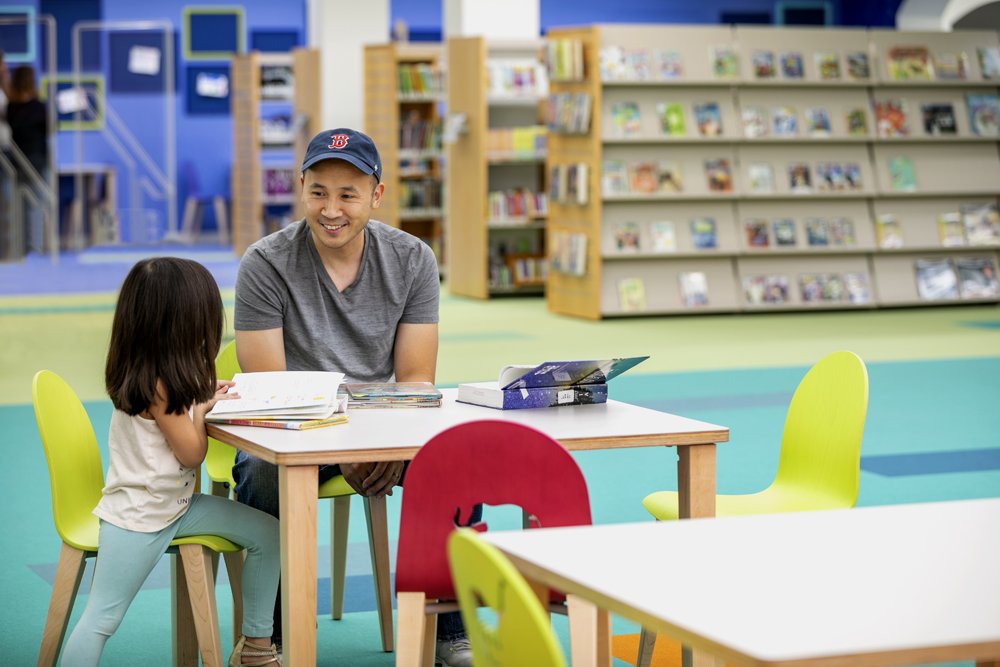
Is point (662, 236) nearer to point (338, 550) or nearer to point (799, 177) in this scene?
point (799, 177)

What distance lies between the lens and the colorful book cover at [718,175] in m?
10.3

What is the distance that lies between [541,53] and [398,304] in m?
8.35

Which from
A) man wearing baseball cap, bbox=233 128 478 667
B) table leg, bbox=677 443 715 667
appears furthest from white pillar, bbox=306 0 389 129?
table leg, bbox=677 443 715 667

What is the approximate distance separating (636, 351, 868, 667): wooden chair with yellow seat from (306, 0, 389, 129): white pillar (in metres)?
10.3

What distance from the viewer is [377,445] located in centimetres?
231

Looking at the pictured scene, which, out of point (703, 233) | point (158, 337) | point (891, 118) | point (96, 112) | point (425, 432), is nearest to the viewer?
point (425, 432)

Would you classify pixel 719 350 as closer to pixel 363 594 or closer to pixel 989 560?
pixel 363 594

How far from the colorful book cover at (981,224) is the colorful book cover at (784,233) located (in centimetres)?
151

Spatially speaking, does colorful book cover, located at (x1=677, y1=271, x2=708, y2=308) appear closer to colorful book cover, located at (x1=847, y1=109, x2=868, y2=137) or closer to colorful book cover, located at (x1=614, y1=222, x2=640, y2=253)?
colorful book cover, located at (x1=614, y1=222, x2=640, y2=253)

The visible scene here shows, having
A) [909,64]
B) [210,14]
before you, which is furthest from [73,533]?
[210,14]

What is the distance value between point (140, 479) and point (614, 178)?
25.3 ft

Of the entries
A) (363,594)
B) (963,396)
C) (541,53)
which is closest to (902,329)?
(963,396)

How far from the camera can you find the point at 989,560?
5.42 feet

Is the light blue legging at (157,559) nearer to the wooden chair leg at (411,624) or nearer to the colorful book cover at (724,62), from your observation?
the wooden chair leg at (411,624)
